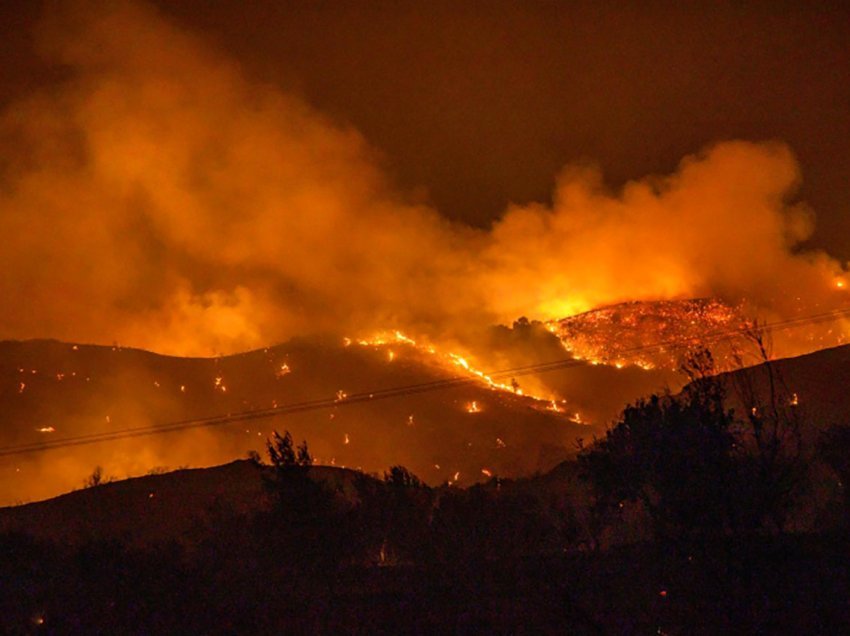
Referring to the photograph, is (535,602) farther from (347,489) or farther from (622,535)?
(347,489)

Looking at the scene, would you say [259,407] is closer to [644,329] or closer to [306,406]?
[306,406]

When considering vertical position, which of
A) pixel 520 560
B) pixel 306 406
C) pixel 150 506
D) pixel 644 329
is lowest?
pixel 520 560

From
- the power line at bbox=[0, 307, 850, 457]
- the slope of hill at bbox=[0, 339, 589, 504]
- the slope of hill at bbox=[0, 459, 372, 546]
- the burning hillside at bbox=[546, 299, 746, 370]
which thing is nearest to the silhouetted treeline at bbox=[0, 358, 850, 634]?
the slope of hill at bbox=[0, 459, 372, 546]

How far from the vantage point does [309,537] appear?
2517 cm

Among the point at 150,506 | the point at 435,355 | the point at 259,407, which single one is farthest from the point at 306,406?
the point at 150,506

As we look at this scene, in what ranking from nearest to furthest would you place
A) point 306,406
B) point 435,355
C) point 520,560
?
point 520,560 → point 306,406 → point 435,355

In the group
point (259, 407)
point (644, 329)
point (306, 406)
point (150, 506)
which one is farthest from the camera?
point (644, 329)

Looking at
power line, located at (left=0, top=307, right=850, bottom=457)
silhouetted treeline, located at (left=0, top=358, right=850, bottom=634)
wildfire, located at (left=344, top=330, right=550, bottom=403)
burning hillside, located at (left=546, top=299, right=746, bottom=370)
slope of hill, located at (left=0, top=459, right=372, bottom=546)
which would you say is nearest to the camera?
silhouetted treeline, located at (left=0, top=358, right=850, bottom=634)

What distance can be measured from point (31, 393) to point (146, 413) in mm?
14912

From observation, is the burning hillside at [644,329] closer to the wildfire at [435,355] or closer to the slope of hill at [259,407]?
the wildfire at [435,355]

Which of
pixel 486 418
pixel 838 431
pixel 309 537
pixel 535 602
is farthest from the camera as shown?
pixel 486 418

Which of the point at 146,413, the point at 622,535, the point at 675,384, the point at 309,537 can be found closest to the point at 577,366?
the point at 675,384

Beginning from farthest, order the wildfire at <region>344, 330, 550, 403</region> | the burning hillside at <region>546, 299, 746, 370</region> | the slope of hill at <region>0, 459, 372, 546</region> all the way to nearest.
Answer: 1. the burning hillside at <region>546, 299, 746, 370</region>
2. the wildfire at <region>344, 330, 550, 403</region>
3. the slope of hill at <region>0, 459, 372, 546</region>

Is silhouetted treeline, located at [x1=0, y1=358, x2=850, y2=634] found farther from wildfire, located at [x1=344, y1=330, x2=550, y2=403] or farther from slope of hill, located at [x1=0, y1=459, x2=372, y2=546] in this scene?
wildfire, located at [x1=344, y1=330, x2=550, y2=403]
